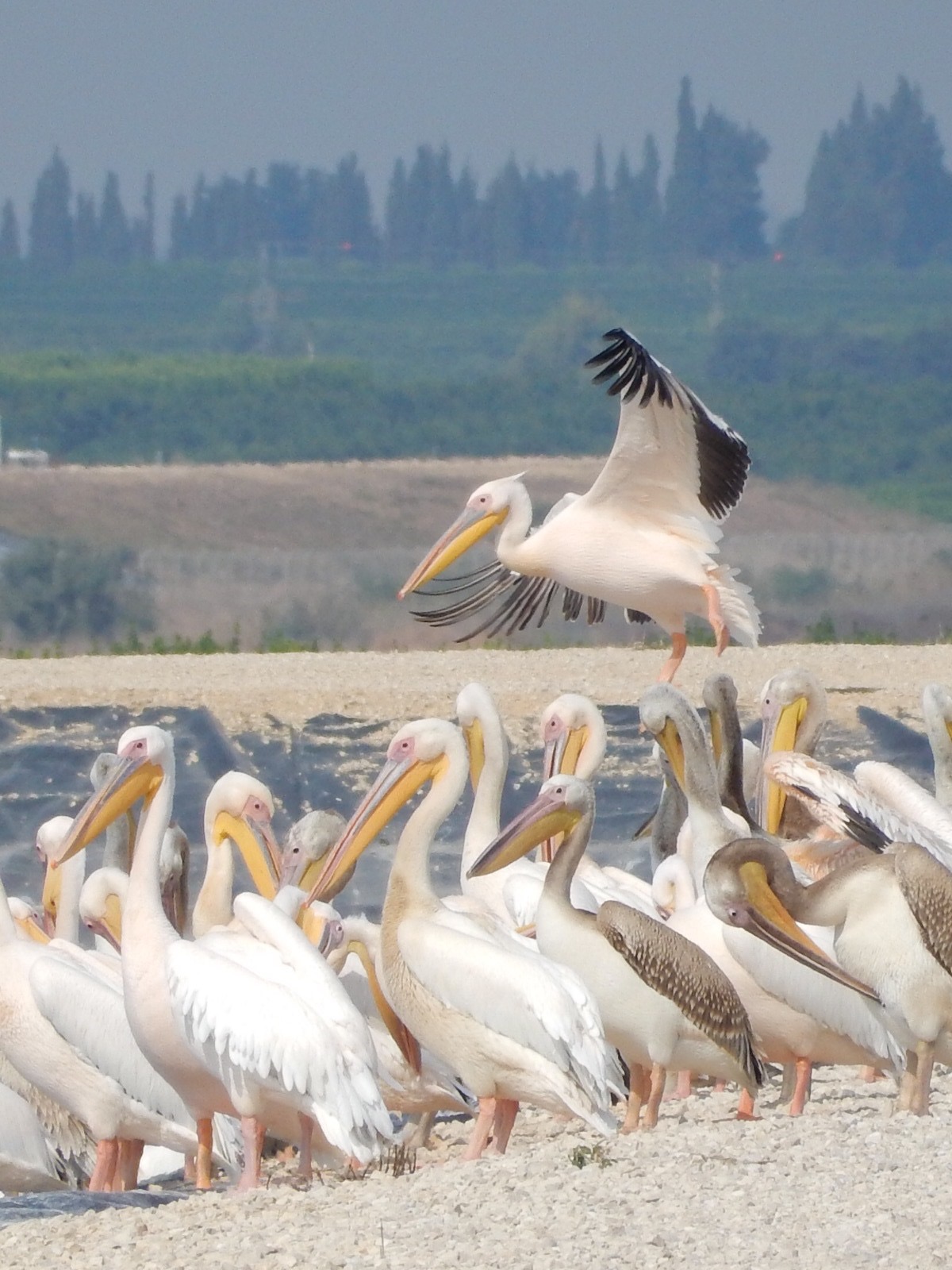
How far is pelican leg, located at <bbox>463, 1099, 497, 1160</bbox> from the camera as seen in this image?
4164 mm

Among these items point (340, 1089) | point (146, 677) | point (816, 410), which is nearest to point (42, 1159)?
point (340, 1089)

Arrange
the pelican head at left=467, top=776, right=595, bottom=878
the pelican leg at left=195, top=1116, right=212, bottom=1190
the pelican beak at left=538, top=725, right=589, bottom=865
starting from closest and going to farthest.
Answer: the pelican leg at left=195, top=1116, right=212, bottom=1190 < the pelican head at left=467, top=776, right=595, bottom=878 < the pelican beak at left=538, top=725, right=589, bottom=865

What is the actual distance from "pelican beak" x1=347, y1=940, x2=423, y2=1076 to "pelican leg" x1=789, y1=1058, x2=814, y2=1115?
0.71 metres

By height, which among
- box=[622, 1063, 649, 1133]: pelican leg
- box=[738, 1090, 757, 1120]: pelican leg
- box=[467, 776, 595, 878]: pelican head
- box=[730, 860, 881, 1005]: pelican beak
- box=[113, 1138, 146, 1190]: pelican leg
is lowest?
box=[113, 1138, 146, 1190]: pelican leg

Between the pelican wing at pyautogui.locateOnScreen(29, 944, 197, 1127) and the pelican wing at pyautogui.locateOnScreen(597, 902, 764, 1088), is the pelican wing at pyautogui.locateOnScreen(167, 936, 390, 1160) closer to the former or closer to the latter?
the pelican wing at pyautogui.locateOnScreen(29, 944, 197, 1127)

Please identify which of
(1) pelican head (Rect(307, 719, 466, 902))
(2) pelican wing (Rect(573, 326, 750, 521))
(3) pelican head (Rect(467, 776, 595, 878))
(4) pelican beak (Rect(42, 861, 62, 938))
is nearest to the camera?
(3) pelican head (Rect(467, 776, 595, 878))

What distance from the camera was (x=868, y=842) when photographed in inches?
190

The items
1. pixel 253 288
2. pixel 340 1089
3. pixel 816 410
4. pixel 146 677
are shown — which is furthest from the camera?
pixel 253 288

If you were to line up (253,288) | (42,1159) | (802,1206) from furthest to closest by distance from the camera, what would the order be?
(253,288)
(42,1159)
(802,1206)

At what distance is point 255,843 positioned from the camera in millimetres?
5277

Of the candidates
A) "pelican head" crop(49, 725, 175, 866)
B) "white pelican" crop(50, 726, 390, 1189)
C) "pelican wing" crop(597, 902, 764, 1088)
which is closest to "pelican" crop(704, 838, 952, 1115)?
"pelican wing" crop(597, 902, 764, 1088)

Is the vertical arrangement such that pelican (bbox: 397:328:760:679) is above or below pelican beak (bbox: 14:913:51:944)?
above

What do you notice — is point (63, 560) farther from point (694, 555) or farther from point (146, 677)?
point (694, 555)

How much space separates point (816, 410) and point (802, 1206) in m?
25.6
